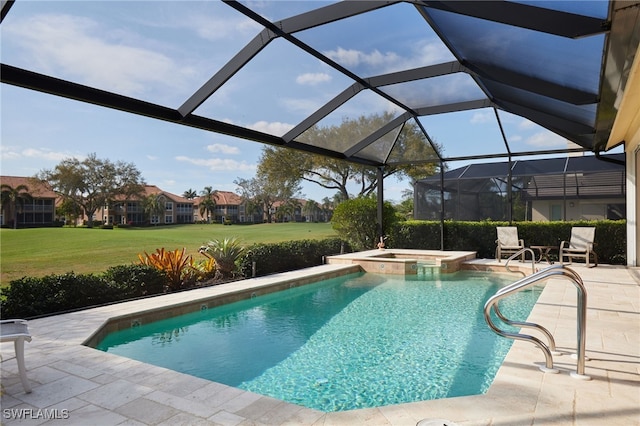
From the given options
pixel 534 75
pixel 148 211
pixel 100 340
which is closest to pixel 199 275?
pixel 100 340

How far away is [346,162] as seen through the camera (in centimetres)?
1734

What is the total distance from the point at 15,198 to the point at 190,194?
36.0m

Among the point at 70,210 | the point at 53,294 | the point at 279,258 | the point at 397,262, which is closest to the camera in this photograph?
the point at 53,294

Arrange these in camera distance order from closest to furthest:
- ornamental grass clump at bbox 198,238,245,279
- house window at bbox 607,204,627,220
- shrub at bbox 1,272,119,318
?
shrub at bbox 1,272,119,318, ornamental grass clump at bbox 198,238,245,279, house window at bbox 607,204,627,220

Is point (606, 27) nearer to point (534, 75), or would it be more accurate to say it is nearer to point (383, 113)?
point (534, 75)

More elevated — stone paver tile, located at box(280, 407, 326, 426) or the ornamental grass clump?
the ornamental grass clump

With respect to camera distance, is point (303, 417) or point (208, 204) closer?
point (303, 417)

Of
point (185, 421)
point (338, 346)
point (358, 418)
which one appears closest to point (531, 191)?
point (338, 346)

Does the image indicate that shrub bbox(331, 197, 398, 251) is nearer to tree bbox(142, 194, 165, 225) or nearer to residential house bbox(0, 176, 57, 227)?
residential house bbox(0, 176, 57, 227)

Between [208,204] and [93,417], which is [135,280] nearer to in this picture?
[93,417]

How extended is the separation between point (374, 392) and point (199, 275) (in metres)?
5.93

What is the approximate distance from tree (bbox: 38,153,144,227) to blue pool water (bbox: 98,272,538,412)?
81.2 ft

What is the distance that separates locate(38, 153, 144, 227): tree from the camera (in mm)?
27484

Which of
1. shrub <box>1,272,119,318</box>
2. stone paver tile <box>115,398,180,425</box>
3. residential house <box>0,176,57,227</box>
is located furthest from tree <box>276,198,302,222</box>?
stone paver tile <box>115,398,180,425</box>
